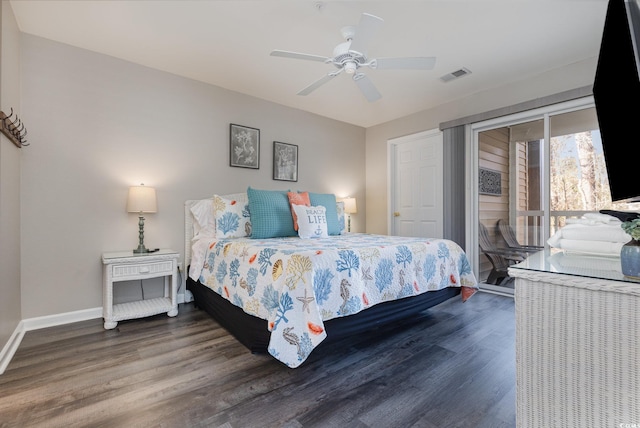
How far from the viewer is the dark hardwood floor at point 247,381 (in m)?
1.41

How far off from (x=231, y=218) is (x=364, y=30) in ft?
6.79

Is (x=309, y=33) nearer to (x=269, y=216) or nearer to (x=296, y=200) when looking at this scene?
(x=296, y=200)

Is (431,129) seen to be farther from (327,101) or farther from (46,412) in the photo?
(46,412)

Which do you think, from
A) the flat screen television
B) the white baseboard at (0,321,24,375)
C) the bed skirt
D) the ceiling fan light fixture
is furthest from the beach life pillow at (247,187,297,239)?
the flat screen television

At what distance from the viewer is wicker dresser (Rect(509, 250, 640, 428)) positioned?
2.74ft

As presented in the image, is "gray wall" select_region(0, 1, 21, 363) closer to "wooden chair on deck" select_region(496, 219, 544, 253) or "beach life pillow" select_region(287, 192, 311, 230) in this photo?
"beach life pillow" select_region(287, 192, 311, 230)

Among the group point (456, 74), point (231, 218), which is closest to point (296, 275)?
point (231, 218)

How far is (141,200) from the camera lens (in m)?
2.76

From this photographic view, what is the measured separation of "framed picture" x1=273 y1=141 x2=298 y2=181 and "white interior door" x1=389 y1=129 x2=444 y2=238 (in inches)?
66.1

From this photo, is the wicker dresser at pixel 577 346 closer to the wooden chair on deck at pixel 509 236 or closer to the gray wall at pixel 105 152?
the wooden chair on deck at pixel 509 236

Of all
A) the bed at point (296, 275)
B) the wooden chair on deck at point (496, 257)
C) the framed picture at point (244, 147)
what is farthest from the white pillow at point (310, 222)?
the wooden chair on deck at point (496, 257)

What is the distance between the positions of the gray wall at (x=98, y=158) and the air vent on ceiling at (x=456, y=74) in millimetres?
2397

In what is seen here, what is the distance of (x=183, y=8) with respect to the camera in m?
2.20

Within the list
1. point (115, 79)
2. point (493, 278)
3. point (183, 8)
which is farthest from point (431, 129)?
point (115, 79)
